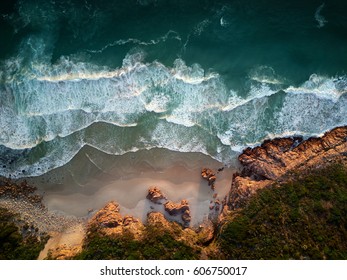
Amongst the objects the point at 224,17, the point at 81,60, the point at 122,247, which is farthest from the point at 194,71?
the point at 122,247

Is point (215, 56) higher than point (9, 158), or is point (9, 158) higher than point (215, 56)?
point (215, 56)

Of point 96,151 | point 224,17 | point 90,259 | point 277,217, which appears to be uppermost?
point 224,17

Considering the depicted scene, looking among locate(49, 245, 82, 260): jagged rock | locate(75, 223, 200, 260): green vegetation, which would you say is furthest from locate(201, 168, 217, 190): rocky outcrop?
locate(49, 245, 82, 260): jagged rock

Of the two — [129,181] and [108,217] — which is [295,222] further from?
[108,217]

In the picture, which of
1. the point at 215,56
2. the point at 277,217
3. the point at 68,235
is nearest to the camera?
the point at 277,217

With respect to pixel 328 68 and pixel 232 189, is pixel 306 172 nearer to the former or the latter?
pixel 232 189

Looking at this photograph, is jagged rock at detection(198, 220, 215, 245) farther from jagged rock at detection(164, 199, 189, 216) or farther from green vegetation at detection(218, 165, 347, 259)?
jagged rock at detection(164, 199, 189, 216)

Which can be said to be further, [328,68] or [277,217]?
[328,68]
